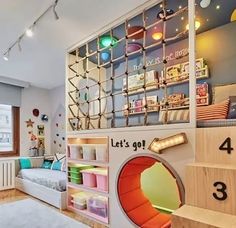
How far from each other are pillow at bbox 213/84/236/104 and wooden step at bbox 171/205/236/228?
175 cm

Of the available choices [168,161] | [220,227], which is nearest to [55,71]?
[168,161]

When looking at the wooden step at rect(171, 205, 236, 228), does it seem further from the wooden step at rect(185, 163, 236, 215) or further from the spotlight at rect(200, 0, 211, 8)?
the spotlight at rect(200, 0, 211, 8)

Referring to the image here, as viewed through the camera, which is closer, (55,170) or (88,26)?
→ (88,26)

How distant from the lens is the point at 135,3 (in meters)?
2.32

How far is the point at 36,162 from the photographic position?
503cm

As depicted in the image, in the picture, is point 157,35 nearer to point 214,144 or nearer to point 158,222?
point 214,144

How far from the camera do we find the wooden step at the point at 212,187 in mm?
1250

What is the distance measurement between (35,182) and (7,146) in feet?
5.01

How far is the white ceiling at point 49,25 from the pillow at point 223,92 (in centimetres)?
147

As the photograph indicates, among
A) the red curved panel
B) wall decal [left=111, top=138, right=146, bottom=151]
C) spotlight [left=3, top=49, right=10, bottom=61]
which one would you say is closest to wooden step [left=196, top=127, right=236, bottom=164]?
wall decal [left=111, top=138, right=146, bottom=151]

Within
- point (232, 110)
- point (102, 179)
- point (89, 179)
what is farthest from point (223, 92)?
point (89, 179)

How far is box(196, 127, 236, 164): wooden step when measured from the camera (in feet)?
4.78

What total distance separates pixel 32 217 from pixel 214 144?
2698 millimetres

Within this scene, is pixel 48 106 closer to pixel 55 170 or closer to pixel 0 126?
pixel 0 126
